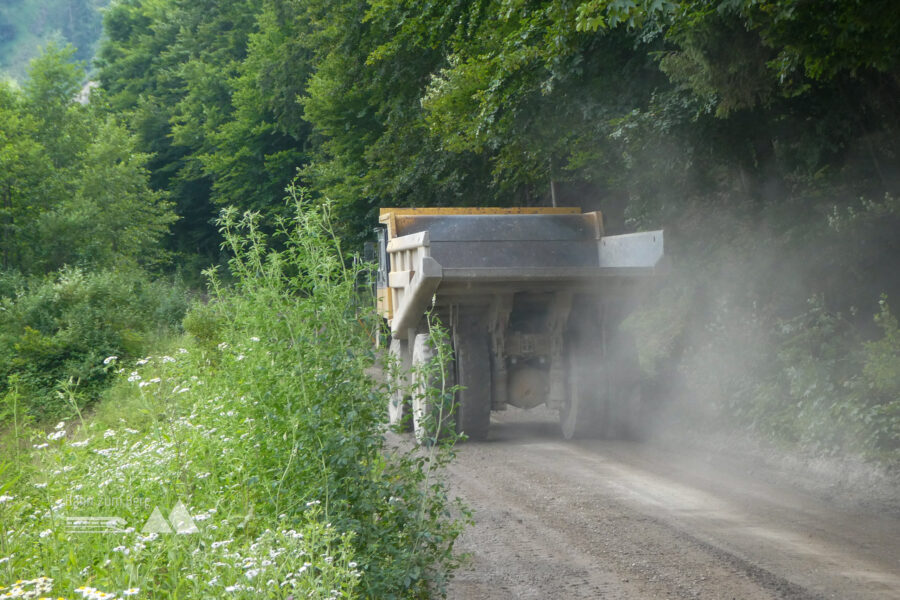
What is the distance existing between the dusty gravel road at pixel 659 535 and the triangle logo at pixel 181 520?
1.64 m

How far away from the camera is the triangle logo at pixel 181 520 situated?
14.0 feet

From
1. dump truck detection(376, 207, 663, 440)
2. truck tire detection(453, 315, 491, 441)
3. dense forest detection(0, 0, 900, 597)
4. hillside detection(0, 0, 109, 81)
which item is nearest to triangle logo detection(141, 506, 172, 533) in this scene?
dense forest detection(0, 0, 900, 597)

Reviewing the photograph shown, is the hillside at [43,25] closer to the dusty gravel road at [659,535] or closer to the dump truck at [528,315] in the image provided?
the dump truck at [528,315]

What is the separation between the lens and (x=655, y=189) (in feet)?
42.8

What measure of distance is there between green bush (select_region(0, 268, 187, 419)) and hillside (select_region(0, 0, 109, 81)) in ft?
334

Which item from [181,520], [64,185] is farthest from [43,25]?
[181,520]

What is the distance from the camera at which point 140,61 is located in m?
53.6

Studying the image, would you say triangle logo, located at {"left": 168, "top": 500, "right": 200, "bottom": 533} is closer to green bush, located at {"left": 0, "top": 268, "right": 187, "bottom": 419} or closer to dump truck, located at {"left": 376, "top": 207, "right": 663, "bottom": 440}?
dump truck, located at {"left": 376, "top": 207, "right": 663, "bottom": 440}

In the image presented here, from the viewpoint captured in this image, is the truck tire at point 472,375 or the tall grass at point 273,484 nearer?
the tall grass at point 273,484

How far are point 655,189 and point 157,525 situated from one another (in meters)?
9.85

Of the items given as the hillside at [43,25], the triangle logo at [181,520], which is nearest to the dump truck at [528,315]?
the triangle logo at [181,520]

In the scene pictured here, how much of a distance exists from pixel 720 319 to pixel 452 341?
4.34 metres

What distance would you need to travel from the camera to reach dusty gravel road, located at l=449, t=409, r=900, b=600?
539 centimetres

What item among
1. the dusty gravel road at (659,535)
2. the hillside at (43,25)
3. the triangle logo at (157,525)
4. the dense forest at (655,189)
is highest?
the hillside at (43,25)
